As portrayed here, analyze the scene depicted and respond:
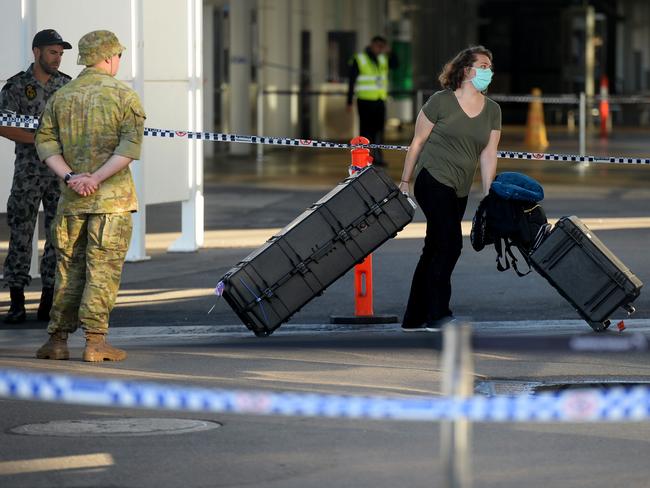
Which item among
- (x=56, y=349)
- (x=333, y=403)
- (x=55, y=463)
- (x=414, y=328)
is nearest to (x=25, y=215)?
(x=56, y=349)

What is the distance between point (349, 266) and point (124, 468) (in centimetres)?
313

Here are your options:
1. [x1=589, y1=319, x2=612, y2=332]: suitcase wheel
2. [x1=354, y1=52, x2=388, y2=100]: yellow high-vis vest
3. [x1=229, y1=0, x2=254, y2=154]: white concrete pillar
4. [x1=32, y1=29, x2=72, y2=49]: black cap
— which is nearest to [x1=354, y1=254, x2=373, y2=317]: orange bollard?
[x1=589, y1=319, x2=612, y2=332]: suitcase wheel

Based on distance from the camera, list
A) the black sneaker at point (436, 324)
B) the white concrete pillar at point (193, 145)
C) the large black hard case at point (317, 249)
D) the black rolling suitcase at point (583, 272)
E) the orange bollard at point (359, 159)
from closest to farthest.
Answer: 1. the large black hard case at point (317, 249)
2. the black rolling suitcase at point (583, 272)
3. the black sneaker at point (436, 324)
4. the orange bollard at point (359, 159)
5. the white concrete pillar at point (193, 145)

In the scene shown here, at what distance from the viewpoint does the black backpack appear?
9.10m

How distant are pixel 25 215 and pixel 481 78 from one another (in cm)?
296

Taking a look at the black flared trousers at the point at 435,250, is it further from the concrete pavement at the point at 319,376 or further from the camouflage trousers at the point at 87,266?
the camouflage trousers at the point at 87,266

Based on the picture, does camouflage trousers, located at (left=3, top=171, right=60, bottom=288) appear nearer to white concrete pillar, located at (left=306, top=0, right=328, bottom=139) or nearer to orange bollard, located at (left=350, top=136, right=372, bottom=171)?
orange bollard, located at (left=350, top=136, right=372, bottom=171)

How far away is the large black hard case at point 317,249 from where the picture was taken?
29.4 ft

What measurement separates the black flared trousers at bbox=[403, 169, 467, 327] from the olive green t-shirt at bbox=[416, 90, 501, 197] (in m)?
0.06

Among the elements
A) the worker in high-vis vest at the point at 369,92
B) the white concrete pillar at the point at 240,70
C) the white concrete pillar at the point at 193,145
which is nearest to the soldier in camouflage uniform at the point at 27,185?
the white concrete pillar at the point at 193,145

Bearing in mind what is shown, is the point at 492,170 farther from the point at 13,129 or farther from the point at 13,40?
the point at 13,40

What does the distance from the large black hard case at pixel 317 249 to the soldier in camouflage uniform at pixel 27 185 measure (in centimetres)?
154

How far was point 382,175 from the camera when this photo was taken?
9172 mm

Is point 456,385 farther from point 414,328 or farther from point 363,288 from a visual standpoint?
point 363,288
